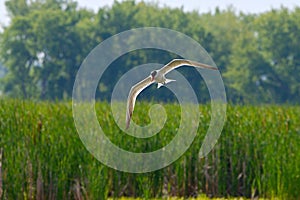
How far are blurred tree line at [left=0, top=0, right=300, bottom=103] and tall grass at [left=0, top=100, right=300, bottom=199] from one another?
26.2 meters

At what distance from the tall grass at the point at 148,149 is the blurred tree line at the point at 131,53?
26161 millimetres

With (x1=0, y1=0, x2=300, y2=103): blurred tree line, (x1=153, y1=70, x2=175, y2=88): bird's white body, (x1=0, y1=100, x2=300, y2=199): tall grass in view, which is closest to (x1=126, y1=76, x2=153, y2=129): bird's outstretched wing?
(x1=153, y1=70, x2=175, y2=88): bird's white body

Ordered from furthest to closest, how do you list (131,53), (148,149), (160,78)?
(131,53)
(148,149)
(160,78)

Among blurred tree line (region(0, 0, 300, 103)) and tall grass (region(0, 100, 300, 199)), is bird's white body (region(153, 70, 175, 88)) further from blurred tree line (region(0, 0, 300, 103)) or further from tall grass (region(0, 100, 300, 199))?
blurred tree line (region(0, 0, 300, 103))

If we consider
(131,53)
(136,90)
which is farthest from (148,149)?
(131,53)

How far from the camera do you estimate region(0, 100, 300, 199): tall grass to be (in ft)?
31.3

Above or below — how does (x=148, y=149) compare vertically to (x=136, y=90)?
below

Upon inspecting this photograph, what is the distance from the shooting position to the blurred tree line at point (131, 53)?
136 ft

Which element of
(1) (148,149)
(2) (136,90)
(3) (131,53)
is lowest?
(1) (148,149)

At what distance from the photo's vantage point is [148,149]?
459 inches

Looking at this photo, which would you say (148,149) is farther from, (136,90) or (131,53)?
(131,53)

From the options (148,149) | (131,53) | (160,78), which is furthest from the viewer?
(131,53)

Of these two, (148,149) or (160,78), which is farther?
(148,149)

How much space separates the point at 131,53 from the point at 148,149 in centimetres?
2883
